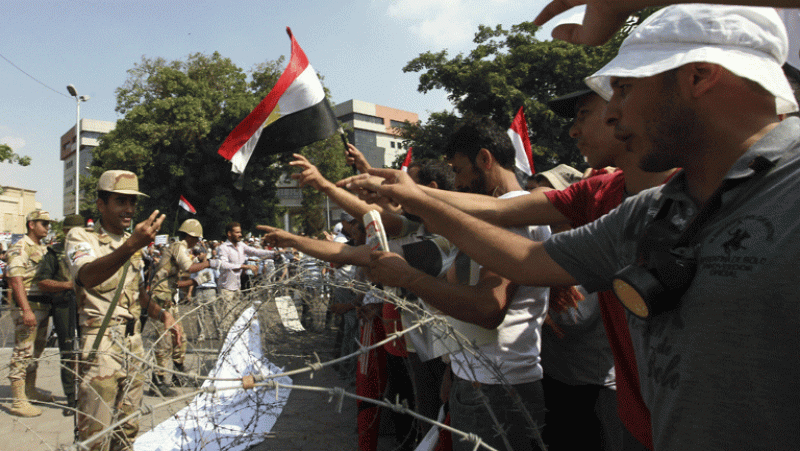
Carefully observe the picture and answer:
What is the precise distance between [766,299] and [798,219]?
0.50 ft

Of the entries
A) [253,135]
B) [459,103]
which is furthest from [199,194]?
[253,135]

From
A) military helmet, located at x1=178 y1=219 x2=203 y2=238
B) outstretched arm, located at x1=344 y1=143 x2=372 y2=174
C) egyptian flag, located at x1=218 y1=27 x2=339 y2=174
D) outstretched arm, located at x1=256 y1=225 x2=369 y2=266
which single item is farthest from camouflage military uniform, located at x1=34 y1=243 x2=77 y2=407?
outstretched arm, located at x1=344 y1=143 x2=372 y2=174

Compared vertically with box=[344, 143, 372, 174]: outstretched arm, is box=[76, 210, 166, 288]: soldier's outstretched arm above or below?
below

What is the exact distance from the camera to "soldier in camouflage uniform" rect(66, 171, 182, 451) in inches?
120

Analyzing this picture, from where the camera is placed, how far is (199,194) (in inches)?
1072

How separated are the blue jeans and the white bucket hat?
50.1 inches

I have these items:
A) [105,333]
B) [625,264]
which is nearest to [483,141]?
[625,264]

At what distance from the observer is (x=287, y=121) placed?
162 inches

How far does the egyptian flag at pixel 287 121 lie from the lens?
4.07 meters

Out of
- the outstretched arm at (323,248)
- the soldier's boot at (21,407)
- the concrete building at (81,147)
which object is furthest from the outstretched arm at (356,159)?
the concrete building at (81,147)

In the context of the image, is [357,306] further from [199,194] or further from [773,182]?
[199,194]

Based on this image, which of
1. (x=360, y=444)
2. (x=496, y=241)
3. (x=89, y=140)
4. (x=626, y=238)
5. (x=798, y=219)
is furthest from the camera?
(x=89, y=140)

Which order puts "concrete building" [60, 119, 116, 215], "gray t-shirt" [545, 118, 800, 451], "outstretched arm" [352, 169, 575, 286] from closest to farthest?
"gray t-shirt" [545, 118, 800, 451] → "outstretched arm" [352, 169, 575, 286] → "concrete building" [60, 119, 116, 215]

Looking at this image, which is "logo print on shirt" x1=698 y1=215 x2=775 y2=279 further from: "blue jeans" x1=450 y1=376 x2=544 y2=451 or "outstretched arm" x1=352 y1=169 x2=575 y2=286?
"blue jeans" x1=450 y1=376 x2=544 y2=451
